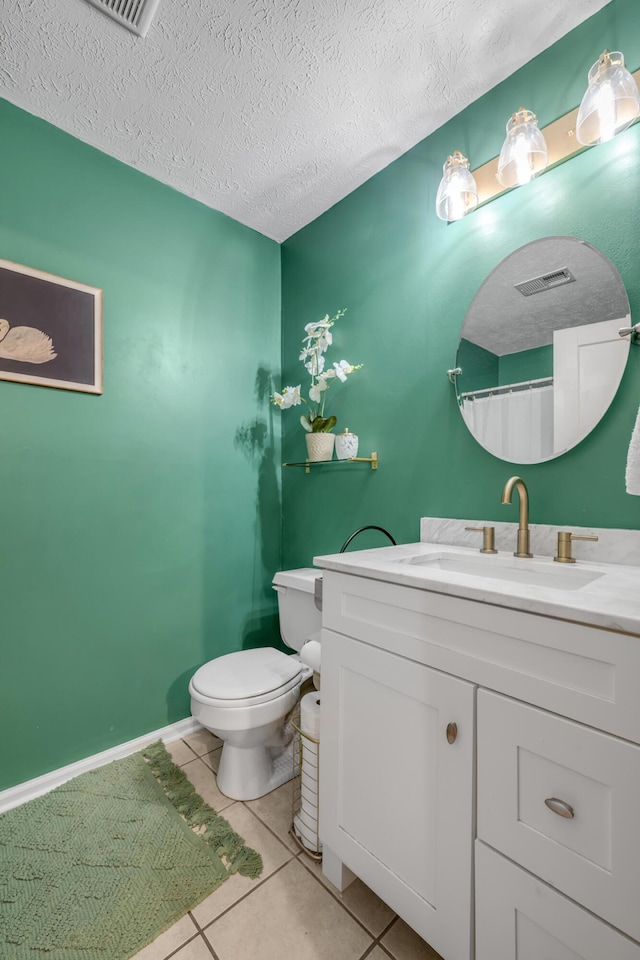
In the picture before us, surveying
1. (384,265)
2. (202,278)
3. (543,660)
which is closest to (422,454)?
(384,265)

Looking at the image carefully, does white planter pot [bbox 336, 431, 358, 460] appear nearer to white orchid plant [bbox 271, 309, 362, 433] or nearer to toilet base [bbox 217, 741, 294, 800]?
white orchid plant [bbox 271, 309, 362, 433]

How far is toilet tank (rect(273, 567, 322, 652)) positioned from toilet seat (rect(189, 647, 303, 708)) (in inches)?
4.0

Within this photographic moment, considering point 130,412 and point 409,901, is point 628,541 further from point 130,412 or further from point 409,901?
point 130,412

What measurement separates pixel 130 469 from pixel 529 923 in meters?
1.76

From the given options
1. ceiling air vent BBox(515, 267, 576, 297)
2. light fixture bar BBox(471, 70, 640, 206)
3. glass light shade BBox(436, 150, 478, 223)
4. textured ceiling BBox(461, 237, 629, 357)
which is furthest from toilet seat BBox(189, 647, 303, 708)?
light fixture bar BBox(471, 70, 640, 206)

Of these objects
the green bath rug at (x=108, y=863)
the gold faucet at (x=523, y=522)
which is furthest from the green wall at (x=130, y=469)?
the gold faucet at (x=523, y=522)

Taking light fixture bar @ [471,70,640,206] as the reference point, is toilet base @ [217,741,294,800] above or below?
below

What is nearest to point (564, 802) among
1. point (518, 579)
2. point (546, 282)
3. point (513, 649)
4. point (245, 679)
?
point (513, 649)

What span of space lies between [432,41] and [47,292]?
1.52m

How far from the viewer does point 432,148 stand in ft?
5.12

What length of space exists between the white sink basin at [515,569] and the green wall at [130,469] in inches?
44.3

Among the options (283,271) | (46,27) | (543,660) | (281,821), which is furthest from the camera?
(283,271)

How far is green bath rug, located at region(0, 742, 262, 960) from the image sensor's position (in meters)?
1.00

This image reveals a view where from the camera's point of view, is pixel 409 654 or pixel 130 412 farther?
pixel 130 412
